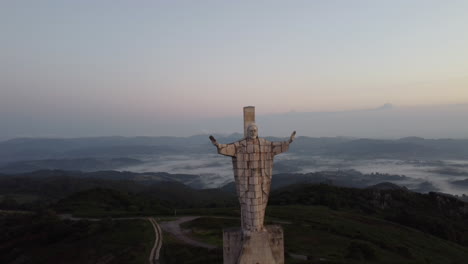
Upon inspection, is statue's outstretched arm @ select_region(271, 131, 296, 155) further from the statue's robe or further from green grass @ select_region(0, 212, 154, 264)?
green grass @ select_region(0, 212, 154, 264)

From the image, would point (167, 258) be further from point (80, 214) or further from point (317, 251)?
point (80, 214)

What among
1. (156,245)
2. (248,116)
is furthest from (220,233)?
(248,116)

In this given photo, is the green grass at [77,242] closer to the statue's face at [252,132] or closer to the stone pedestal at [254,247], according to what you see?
the stone pedestal at [254,247]

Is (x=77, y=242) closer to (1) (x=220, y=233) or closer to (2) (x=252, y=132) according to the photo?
(1) (x=220, y=233)

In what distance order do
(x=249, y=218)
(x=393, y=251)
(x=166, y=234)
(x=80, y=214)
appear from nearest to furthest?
1. (x=249, y=218)
2. (x=393, y=251)
3. (x=166, y=234)
4. (x=80, y=214)

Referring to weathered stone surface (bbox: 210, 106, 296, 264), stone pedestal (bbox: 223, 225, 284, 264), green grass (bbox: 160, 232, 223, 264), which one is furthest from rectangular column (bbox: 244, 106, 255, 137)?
green grass (bbox: 160, 232, 223, 264)

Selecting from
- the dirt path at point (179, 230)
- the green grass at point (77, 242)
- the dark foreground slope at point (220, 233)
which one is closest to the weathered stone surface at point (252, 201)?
the dark foreground slope at point (220, 233)

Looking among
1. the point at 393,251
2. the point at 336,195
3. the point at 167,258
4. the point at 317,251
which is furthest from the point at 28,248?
the point at 336,195
